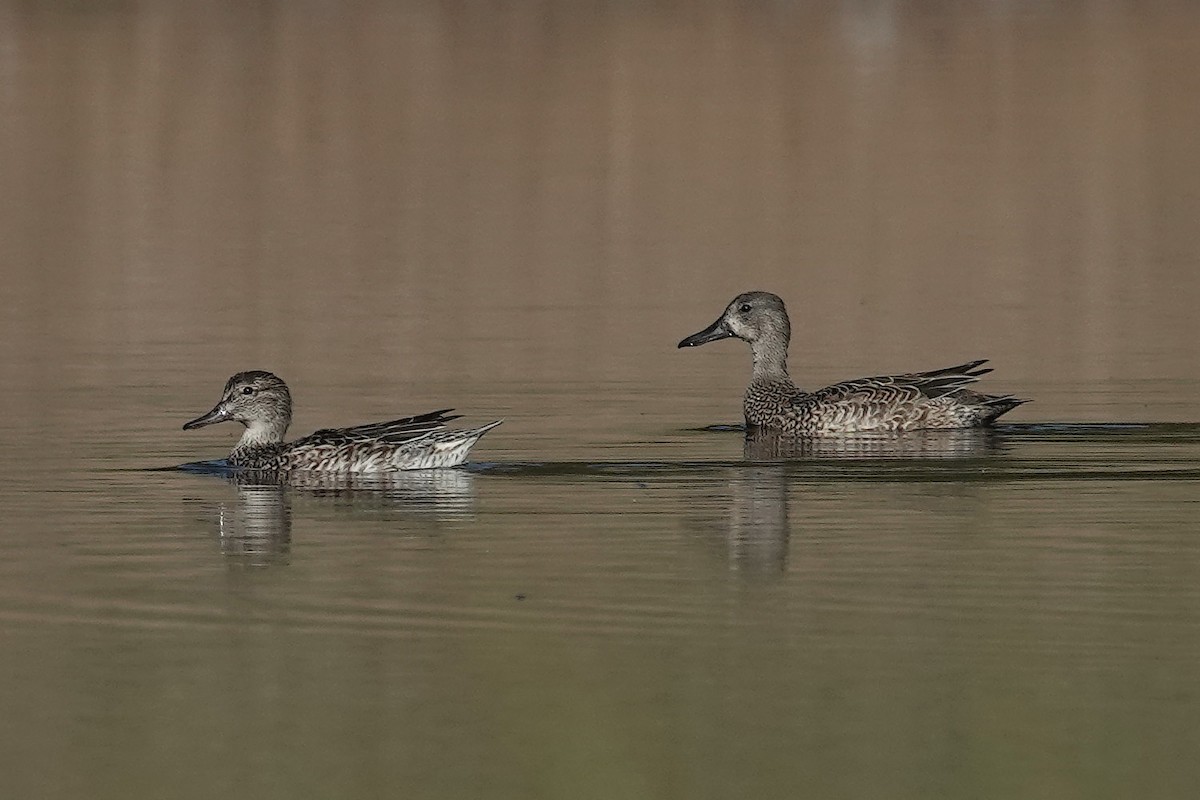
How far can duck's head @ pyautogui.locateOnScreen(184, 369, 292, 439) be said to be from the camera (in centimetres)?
1631

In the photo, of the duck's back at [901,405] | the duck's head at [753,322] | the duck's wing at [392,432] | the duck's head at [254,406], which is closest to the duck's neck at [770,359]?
the duck's head at [753,322]

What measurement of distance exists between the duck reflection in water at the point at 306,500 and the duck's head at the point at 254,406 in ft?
1.32

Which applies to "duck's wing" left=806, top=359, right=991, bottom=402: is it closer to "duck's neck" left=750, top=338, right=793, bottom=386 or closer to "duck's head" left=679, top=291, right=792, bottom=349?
"duck's neck" left=750, top=338, right=793, bottom=386

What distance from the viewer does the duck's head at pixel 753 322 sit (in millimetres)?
19344

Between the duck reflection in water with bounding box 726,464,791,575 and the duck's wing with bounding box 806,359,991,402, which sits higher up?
the duck's wing with bounding box 806,359,991,402

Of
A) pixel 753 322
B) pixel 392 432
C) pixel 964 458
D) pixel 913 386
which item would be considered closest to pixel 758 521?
pixel 392 432

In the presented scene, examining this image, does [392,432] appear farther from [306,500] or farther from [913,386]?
[913,386]

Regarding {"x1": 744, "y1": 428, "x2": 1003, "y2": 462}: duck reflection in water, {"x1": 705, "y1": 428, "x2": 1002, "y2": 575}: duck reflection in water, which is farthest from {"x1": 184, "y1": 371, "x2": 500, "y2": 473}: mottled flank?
{"x1": 744, "y1": 428, "x2": 1003, "y2": 462}: duck reflection in water

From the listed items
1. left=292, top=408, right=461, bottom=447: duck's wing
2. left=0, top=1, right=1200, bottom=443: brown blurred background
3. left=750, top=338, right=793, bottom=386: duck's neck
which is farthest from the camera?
left=0, top=1, right=1200, bottom=443: brown blurred background

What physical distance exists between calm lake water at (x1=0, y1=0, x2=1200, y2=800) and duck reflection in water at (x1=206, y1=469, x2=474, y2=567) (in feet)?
0.15

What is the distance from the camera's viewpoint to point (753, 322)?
19.4 meters

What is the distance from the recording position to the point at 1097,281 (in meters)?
25.4

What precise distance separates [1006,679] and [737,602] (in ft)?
5.65

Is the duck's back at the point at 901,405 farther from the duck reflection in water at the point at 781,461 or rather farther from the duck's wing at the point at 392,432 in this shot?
the duck's wing at the point at 392,432
